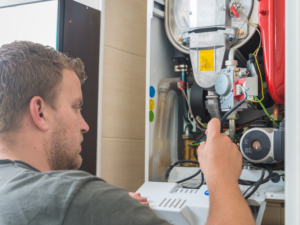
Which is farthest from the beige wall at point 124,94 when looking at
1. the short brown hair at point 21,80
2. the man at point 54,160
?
the short brown hair at point 21,80

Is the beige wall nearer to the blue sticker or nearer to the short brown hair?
the blue sticker

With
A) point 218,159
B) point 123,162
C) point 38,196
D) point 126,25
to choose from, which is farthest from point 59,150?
point 126,25

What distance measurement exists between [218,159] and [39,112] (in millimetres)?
479

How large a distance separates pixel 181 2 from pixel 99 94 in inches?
30.8

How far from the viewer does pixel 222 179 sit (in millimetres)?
805

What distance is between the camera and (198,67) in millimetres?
1492

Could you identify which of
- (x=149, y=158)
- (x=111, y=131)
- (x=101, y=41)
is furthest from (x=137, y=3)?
(x=149, y=158)

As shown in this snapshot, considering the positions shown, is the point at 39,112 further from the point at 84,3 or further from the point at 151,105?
the point at 84,3

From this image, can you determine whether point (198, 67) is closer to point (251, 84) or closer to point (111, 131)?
point (251, 84)

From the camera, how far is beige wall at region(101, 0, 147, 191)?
2109 millimetres

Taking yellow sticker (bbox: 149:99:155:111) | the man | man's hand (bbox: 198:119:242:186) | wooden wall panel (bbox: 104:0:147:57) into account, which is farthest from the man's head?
wooden wall panel (bbox: 104:0:147:57)

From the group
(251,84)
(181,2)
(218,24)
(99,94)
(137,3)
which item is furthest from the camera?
(137,3)

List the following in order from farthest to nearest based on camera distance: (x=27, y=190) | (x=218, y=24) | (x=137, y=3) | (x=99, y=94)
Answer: (x=137, y=3) → (x=99, y=94) → (x=218, y=24) → (x=27, y=190)

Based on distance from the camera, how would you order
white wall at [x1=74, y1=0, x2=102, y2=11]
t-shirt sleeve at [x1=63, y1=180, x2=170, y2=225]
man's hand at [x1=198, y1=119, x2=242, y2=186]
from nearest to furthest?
1. t-shirt sleeve at [x1=63, y1=180, x2=170, y2=225]
2. man's hand at [x1=198, y1=119, x2=242, y2=186]
3. white wall at [x1=74, y1=0, x2=102, y2=11]
